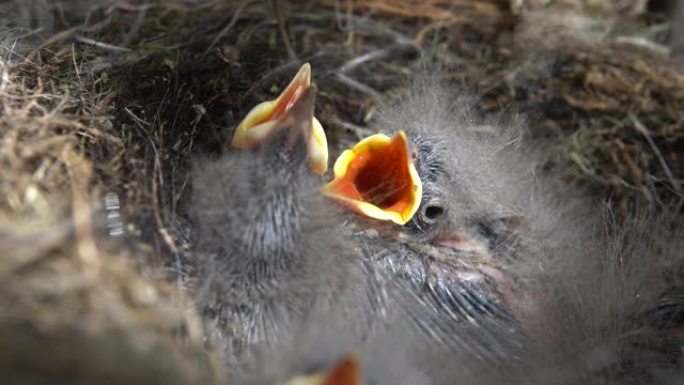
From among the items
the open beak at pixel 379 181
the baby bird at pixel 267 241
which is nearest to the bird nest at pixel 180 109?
the baby bird at pixel 267 241

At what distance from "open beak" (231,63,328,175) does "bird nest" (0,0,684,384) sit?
0.09 m

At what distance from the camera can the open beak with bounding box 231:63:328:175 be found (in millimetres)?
1255

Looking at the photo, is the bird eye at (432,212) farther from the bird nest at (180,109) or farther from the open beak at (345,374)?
the open beak at (345,374)

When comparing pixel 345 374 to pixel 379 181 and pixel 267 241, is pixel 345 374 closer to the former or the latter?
pixel 267 241

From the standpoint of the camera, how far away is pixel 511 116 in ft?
5.35

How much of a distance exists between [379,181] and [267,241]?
241 millimetres

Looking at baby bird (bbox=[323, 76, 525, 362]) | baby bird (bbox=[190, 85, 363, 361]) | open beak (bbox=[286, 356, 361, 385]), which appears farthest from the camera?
baby bird (bbox=[323, 76, 525, 362])

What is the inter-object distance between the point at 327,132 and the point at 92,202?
2.15 ft

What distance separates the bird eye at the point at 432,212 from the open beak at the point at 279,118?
0.68 ft

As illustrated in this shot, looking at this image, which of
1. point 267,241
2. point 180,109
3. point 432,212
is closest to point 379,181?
point 432,212

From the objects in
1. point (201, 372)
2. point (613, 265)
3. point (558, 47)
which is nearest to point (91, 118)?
point (201, 372)

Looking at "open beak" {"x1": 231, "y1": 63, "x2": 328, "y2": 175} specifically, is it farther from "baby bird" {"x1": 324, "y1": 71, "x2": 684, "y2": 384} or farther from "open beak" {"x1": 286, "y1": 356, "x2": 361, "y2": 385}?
"open beak" {"x1": 286, "y1": 356, "x2": 361, "y2": 385}

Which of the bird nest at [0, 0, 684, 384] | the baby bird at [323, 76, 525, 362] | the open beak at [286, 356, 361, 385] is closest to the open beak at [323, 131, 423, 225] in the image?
the baby bird at [323, 76, 525, 362]

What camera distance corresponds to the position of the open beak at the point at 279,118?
125 centimetres
